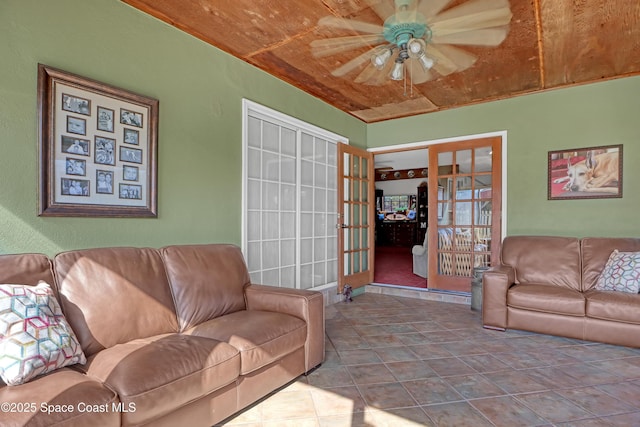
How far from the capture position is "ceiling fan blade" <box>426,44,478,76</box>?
2773 millimetres

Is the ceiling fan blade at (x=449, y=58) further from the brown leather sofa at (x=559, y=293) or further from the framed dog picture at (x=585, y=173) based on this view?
the brown leather sofa at (x=559, y=293)

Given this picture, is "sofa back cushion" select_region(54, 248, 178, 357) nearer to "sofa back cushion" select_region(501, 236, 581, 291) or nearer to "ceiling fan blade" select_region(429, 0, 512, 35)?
"ceiling fan blade" select_region(429, 0, 512, 35)

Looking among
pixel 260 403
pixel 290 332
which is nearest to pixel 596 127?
pixel 290 332

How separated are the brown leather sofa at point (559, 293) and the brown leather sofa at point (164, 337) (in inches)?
79.9

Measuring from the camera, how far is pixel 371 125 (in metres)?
5.25

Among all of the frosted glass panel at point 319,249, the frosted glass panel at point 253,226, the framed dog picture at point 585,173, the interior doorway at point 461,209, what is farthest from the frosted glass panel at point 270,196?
the framed dog picture at point 585,173

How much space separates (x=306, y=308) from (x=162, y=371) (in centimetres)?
104

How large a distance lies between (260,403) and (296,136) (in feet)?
9.38

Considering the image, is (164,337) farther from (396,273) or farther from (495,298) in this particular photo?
(396,273)

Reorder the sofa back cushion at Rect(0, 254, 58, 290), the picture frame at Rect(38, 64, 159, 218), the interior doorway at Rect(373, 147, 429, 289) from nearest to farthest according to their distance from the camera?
the sofa back cushion at Rect(0, 254, 58, 290) → the picture frame at Rect(38, 64, 159, 218) → the interior doorway at Rect(373, 147, 429, 289)

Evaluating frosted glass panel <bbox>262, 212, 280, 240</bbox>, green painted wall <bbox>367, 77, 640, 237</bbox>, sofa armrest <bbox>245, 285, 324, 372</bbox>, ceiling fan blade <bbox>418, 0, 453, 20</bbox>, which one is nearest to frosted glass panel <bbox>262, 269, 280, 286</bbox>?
frosted glass panel <bbox>262, 212, 280, 240</bbox>

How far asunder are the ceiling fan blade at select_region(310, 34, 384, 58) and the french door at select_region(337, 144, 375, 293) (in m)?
1.65

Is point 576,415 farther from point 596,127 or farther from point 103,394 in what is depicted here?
point 596,127

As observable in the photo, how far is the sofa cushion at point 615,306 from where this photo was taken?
2.78 metres
